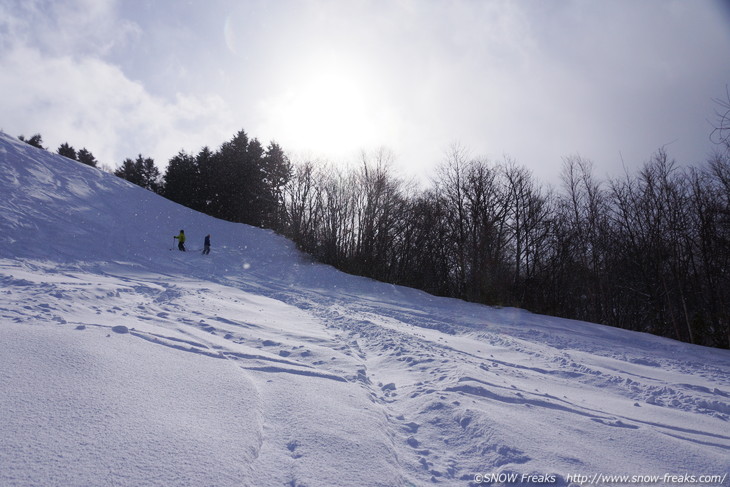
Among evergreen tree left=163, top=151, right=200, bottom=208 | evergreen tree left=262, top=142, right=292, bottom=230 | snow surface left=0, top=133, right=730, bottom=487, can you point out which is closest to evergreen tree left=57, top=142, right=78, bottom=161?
evergreen tree left=163, top=151, right=200, bottom=208

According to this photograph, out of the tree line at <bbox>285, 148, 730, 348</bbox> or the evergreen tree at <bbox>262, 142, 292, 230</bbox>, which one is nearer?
the tree line at <bbox>285, 148, 730, 348</bbox>

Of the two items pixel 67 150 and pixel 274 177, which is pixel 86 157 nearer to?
pixel 67 150

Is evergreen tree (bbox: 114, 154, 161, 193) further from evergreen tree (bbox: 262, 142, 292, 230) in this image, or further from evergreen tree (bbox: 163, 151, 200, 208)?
evergreen tree (bbox: 262, 142, 292, 230)

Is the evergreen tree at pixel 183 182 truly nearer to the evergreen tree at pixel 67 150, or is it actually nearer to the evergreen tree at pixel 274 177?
the evergreen tree at pixel 274 177

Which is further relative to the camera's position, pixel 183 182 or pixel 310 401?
pixel 183 182

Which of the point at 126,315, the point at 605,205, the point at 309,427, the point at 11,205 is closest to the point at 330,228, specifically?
the point at 11,205

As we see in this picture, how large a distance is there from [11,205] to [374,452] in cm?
2092

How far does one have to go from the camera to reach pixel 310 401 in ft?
10.7

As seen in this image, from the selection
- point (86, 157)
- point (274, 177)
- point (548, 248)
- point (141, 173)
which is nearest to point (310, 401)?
point (548, 248)

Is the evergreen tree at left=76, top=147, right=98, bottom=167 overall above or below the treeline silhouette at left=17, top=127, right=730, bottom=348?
above

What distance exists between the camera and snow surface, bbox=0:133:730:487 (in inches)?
84.7

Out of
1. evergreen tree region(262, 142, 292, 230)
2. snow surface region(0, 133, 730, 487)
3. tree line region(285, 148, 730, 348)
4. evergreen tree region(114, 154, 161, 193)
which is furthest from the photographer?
evergreen tree region(114, 154, 161, 193)

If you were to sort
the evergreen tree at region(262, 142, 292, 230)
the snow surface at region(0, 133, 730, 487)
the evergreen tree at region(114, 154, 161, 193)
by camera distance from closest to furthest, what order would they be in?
the snow surface at region(0, 133, 730, 487)
the evergreen tree at region(262, 142, 292, 230)
the evergreen tree at region(114, 154, 161, 193)

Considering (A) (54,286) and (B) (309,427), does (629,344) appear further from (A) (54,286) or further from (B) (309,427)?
(A) (54,286)
